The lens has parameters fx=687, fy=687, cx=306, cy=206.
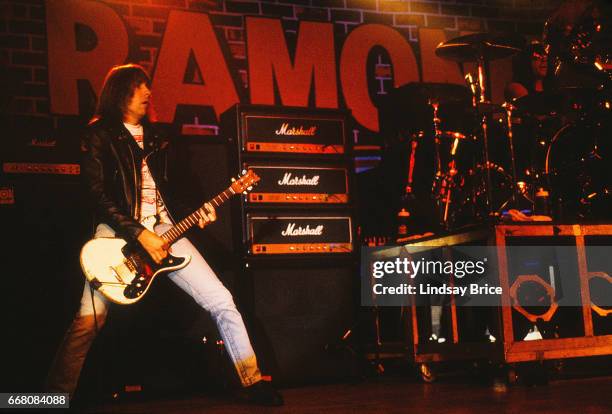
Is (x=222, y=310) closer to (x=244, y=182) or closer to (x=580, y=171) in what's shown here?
(x=244, y=182)

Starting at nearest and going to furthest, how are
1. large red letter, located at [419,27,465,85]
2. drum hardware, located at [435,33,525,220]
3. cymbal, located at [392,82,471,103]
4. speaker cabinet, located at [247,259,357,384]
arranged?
speaker cabinet, located at [247,259,357,384] → drum hardware, located at [435,33,525,220] → cymbal, located at [392,82,471,103] → large red letter, located at [419,27,465,85]

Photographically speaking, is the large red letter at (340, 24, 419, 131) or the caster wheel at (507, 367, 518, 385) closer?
the caster wheel at (507, 367, 518, 385)

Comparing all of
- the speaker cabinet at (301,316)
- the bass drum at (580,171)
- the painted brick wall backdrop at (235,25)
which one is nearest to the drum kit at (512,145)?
the bass drum at (580,171)

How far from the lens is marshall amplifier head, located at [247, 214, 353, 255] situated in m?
3.75

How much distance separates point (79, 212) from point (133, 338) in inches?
28.2

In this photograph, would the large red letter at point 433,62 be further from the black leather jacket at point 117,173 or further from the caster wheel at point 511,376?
the black leather jacket at point 117,173

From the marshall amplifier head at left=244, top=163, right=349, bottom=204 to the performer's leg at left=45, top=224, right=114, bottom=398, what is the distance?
40.6 inches

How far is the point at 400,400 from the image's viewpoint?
3.18 meters

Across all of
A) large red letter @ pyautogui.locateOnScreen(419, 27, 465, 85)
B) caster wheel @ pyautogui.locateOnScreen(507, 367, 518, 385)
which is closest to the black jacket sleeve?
caster wheel @ pyautogui.locateOnScreen(507, 367, 518, 385)

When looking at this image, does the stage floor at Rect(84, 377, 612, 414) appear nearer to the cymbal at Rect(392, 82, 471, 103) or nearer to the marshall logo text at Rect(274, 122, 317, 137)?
the marshall logo text at Rect(274, 122, 317, 137)

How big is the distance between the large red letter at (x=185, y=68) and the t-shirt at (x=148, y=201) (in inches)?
73.7

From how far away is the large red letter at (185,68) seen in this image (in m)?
5.16

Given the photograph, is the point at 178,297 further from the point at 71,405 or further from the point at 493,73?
the point at 493,73

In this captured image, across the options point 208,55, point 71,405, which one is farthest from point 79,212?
point 208,55
